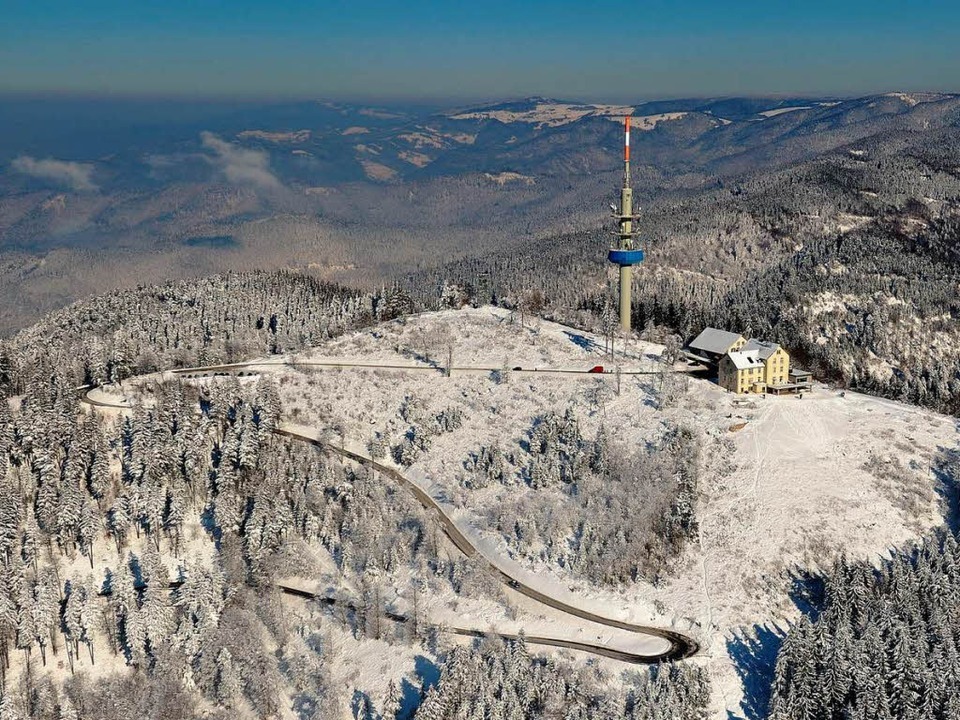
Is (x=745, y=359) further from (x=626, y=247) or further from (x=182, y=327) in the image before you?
(x=182, y=327)

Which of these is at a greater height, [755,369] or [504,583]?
Answer: [755,369]

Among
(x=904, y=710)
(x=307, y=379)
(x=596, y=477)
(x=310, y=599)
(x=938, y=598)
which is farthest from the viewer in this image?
(x=307, y=379)

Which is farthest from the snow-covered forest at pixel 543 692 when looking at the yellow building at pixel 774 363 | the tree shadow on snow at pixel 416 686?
the yellow building at pixel 774 363

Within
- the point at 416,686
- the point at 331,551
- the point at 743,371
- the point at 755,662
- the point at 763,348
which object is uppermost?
the point at 763,348

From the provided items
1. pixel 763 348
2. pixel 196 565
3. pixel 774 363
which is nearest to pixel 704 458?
pixel 774 363

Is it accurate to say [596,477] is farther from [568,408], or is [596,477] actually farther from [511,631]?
[511,631]

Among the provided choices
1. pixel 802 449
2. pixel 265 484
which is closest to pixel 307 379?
pixel 265 484

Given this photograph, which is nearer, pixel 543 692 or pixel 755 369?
pixel 543 692
